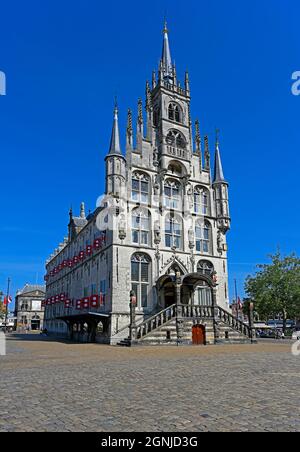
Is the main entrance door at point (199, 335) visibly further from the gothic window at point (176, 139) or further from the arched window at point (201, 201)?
the gothic window at point (176, 139)

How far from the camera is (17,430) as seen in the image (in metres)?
5.41

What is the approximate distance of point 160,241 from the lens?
32.1 metres

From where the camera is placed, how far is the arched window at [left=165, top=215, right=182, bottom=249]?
33125 millimetres

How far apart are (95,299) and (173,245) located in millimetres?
8331

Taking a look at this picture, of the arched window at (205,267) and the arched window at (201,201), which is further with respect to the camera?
the arched window at (201,201)

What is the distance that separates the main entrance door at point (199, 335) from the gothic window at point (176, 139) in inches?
680

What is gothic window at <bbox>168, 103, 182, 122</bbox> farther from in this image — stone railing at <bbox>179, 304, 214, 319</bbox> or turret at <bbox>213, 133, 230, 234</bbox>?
stone railing at <bbox>179, 304, 214, 319</bbox>

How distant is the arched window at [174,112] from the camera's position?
3684 centimetres

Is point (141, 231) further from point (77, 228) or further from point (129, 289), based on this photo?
point (77, 228)

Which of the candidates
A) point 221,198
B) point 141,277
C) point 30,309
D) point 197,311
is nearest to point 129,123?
point 221,198

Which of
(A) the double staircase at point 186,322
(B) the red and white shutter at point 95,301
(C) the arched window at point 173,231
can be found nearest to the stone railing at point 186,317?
(A) the double staircase at point 186,322

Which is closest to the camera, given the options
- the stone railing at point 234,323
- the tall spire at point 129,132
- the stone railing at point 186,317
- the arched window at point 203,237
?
the stone railing at point 186,317

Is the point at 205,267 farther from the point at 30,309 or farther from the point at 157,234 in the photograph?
the point at 30,309
